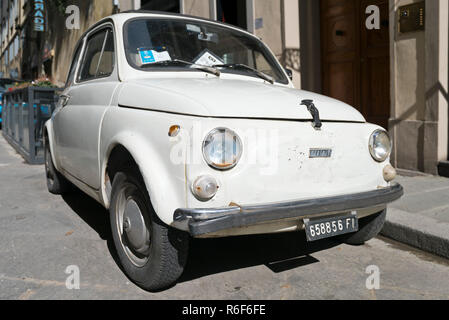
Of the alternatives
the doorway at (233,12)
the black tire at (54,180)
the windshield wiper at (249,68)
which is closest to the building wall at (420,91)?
the windshield wiper at (249,68)

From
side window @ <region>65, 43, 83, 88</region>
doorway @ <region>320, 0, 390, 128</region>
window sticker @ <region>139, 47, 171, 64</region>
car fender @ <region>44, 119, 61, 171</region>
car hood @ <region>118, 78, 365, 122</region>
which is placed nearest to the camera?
car hood @ <region>118, 78, 365, 122</region>

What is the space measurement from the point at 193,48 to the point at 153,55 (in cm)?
40

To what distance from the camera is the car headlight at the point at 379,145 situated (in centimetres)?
316

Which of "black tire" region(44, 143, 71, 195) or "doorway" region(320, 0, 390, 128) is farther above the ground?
"doorway" region(320, 0, 390, 128)

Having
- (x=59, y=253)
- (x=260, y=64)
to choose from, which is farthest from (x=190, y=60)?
(x=59, y=253)

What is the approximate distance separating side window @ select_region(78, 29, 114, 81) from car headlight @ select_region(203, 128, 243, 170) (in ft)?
4.84

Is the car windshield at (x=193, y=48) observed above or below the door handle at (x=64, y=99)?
above

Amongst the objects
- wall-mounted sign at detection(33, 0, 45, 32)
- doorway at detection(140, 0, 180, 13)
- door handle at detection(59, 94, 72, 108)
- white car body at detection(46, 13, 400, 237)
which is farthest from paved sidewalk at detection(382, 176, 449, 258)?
wall-mounted sign at detection(33, 0, 45, 32)

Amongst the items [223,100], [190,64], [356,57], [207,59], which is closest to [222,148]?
[223,100]

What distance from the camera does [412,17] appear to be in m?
6.11

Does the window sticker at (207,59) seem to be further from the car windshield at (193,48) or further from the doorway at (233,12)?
the doorway at (233,12)

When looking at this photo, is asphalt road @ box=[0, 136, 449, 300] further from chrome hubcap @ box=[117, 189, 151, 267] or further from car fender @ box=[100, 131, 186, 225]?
car fender @ box=[100, 131, 186, 225]

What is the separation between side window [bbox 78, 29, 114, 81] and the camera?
381 cm

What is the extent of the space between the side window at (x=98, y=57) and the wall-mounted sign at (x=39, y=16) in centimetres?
2285
